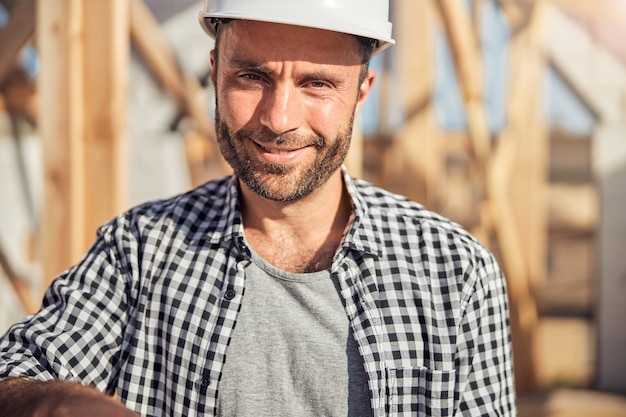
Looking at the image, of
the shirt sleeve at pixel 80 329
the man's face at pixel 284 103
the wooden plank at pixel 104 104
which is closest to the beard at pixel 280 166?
the man's face at pixel 284 103

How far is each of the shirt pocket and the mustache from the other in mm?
479

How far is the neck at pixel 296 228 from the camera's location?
1728 mm

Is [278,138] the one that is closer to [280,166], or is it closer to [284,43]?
[280,166]

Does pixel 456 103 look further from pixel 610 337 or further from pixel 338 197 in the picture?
pixel 338 197

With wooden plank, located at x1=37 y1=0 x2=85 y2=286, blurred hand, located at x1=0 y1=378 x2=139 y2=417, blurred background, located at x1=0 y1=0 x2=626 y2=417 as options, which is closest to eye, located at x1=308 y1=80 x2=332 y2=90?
blurred hand, located at x1=0 y1=378 x2=139 y2=417

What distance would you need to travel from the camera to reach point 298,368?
1577 mm

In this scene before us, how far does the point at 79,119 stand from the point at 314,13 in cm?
119

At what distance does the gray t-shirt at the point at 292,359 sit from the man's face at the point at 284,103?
22 centimetres

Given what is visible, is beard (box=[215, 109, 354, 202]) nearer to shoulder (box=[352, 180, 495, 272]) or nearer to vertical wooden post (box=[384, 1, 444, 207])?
shoulder (box=[352, 180, 495, 272])

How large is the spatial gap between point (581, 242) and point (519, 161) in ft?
5.00

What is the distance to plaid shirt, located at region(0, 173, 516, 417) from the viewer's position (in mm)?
1574

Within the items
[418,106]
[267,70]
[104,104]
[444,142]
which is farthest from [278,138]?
[444,142]

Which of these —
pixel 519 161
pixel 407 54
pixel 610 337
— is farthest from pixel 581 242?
pixel 407 54

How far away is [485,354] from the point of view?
1.66m
